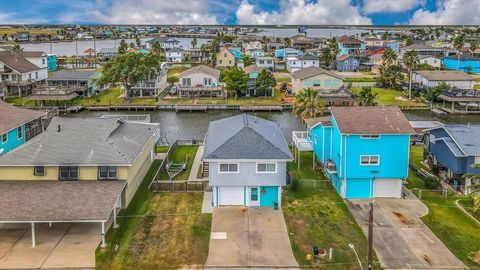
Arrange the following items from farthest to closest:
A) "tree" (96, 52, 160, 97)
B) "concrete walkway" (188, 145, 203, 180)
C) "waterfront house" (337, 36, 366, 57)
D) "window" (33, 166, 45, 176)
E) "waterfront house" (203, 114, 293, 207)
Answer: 1. "waterfront house" (337, 36, 366, 57)
2. "tree" (96, 52, 160, 97)
3. "concrete walkway" (188, 145, 203, 180)
4. "waterfront house" (203, 114, 293, 207)
5. "window" (33, 166, 45, 176)

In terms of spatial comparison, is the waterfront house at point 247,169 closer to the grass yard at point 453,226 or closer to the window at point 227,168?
the window at point 227,168

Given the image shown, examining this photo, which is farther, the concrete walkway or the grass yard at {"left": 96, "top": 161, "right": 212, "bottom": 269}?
the concrete walkway

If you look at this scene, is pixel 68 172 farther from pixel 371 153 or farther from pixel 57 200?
pixel 371 153

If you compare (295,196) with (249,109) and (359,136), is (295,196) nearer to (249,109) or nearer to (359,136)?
(359,136)

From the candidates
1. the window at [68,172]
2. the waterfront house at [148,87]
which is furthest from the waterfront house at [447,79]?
the window at [68,172]

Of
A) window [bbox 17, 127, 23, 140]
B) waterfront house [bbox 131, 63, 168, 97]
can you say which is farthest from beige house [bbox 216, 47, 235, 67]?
window [bbox 17, 127, 23, 140]

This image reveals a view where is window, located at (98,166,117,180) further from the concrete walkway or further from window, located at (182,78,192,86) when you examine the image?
window, located at (182,78,192,86)

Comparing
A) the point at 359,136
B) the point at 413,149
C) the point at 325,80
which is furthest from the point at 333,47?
the point at 359,136

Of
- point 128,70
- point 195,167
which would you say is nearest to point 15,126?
point 195,167
